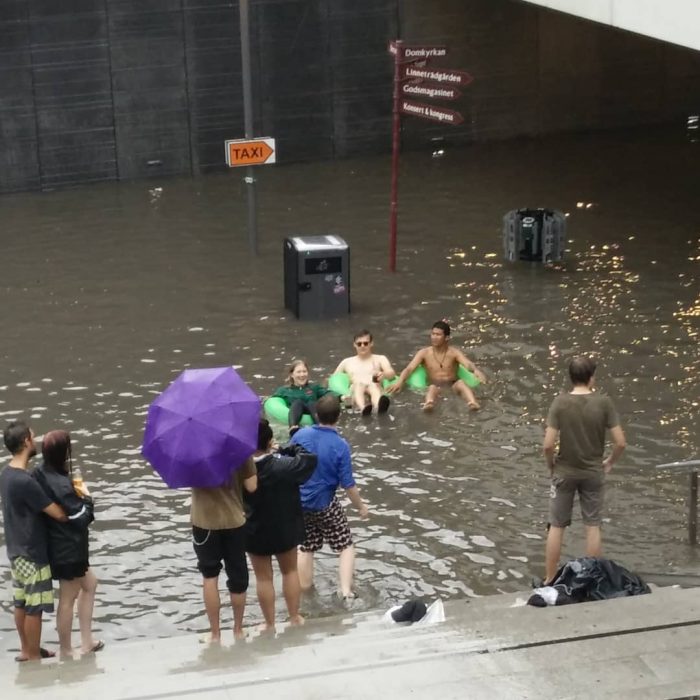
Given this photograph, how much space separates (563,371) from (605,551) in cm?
419

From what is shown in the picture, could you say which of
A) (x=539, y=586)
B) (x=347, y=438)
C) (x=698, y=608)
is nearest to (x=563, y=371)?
(x=347, y=438)

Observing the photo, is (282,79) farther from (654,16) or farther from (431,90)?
(654,16)

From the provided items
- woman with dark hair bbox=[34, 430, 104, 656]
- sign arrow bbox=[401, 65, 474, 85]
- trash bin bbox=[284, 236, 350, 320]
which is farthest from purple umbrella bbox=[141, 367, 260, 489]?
sign arrow bbox=[401, 65, 474, 85]

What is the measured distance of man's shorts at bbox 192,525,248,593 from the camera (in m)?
8.84

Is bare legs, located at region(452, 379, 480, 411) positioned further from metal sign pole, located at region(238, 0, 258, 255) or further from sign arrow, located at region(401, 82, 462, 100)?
metal sign pole, located at region(238, 0, 258, 255)

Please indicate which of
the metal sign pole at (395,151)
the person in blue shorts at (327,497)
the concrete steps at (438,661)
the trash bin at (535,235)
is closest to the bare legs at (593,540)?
the concrete steps at (438,661)

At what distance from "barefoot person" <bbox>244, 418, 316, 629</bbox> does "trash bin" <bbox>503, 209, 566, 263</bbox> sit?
975cm

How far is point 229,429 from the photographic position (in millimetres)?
8484

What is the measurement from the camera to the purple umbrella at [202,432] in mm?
8461

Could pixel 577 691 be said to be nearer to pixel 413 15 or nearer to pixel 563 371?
pixel 563 371

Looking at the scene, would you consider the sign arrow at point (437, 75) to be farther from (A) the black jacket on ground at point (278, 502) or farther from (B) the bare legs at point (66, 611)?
(B) the bare legs at point (66, 611)

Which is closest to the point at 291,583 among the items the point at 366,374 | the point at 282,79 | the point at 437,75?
the point at 366,374

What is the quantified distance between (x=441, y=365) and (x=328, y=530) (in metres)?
4.36

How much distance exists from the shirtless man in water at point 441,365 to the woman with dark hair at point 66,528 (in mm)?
5706
